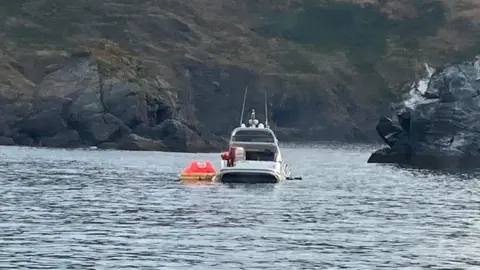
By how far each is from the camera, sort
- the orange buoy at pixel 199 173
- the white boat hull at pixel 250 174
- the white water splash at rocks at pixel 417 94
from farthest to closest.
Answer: the white water splash at rocks at pixel 417 94, the orange buoy at pixel 199 173, the white boat hull at pixel 250 174

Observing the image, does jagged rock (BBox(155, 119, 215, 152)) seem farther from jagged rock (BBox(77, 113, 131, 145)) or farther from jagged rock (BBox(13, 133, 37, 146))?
jagged rock (BBox(13, 133, 37, 146))

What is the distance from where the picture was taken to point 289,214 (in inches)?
2467

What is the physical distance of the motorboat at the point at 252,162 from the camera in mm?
87500

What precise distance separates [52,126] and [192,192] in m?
104

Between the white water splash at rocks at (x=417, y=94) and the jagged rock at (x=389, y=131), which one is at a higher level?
the white water splash at rocks at (x=417, y=94)

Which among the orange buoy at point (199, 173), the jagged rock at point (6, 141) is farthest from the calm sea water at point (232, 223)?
the jagged rock at point (6, 141)

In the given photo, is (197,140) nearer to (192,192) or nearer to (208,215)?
(192,192)

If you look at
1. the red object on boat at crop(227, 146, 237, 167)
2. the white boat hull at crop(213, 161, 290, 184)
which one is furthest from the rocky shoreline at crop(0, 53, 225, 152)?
the white boat hull at crop(213, 161, 290, 184)

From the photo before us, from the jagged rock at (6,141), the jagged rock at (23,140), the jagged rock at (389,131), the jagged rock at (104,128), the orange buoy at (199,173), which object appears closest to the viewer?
the orange buoy at (199,173)

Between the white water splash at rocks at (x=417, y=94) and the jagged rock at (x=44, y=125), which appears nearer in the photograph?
the white water splash at rocks at (x=417, y=94)

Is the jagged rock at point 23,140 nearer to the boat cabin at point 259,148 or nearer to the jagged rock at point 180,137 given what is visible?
the jagged rock at point 180,137

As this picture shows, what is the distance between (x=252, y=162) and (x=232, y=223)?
105 ft

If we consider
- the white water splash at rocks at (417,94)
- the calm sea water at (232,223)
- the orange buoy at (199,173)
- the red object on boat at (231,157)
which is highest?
the white water splash at rocks at (417,94)

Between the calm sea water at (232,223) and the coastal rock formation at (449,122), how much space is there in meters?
27.9
